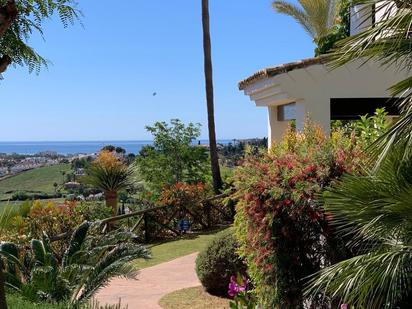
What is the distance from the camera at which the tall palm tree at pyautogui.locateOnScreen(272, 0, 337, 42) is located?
20641 mm

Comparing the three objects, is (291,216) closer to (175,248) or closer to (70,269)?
(70,269)

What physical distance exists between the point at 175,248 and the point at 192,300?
210 inches

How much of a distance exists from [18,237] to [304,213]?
743cm

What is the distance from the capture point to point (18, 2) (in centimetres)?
484

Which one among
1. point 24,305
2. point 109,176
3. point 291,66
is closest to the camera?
point 24,305

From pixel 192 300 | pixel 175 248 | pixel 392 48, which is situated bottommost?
pixel 175 248

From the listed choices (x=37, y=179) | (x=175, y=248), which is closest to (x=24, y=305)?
(x=175, y=248)

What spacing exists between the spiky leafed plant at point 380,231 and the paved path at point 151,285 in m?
5.13

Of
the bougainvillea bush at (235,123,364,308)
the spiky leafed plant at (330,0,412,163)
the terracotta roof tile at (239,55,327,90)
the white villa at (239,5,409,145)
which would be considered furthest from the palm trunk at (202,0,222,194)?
the spiky leafed plant at (330,0,412,163)

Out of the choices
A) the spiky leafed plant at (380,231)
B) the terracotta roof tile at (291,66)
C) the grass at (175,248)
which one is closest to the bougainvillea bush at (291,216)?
the spiky leafed plant at (380,231)

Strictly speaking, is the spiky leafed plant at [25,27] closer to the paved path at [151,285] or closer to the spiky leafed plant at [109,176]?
the paved path at [151,285]

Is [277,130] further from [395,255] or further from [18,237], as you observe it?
[395,255]

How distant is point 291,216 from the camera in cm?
534

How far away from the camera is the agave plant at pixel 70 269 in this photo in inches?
266
